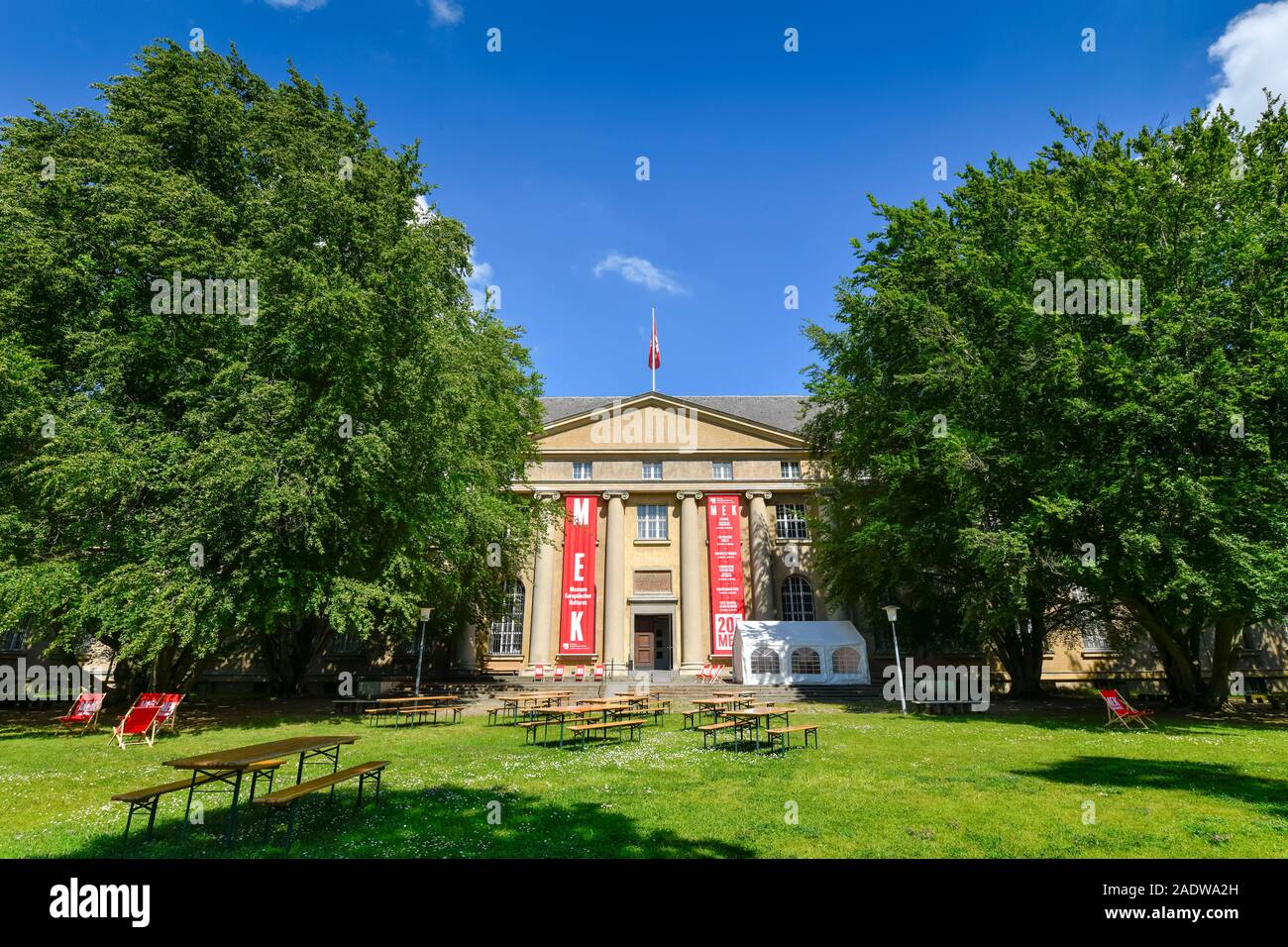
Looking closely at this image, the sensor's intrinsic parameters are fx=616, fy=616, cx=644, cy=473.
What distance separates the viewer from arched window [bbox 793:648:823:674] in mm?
27031

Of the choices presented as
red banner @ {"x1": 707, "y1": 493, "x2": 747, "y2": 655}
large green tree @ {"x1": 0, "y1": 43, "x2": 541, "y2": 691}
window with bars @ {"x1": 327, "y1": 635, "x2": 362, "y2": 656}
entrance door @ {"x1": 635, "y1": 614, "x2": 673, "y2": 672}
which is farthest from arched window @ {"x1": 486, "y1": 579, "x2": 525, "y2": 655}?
large green tree @ {"x1": 0, "y1": 43, "x2": 541, "y2": 691}

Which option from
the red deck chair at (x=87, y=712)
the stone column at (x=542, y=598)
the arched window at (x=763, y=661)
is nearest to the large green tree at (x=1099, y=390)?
the arched window at (x=763, y=661)

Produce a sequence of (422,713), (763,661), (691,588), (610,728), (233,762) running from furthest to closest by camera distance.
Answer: (691,588) → (763,661) → (422,713) → (610,728) → (233,762)

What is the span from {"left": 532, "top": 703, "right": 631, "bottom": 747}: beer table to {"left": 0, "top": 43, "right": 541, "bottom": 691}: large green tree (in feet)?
17.3

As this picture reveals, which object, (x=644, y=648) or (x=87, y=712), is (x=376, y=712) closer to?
(x=87, y=712)

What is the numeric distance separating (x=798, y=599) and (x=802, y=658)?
672 cm

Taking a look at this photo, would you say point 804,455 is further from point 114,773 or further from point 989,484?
point 114,773

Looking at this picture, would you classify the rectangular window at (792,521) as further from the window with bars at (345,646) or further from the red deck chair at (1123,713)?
the window with bars at (345,646)

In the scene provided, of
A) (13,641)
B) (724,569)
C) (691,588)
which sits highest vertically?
(724,569)

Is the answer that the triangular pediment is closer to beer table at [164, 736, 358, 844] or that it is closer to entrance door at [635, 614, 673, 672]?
entrance door at [635, 614, 673, 672]

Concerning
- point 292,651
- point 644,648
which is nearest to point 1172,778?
point 644,648

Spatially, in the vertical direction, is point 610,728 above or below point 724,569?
below

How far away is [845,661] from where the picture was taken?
27.2 metres

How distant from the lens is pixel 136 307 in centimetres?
1697
